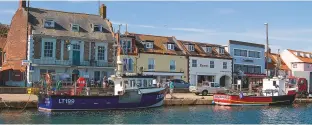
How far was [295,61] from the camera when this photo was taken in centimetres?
7338

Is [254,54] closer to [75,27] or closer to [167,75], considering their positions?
[167,75]

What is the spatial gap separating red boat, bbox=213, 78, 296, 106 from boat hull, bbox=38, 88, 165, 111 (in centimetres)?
721

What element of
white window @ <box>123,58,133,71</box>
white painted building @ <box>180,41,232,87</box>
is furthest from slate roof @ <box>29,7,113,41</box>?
white painted building @ <box>180,41,232,87</box>

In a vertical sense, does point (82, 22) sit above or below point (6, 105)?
above

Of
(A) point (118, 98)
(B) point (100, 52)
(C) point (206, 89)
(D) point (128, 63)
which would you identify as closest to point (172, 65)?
(D) point (128, 63)

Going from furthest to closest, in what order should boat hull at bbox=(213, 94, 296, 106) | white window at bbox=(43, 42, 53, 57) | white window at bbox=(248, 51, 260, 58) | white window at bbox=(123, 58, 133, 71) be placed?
1. white window at bbox=(248, 51, 260, 58)
2. white window at bbox=(123, 58, 133, 71)
3. white window at bbox=(43, 42, 53, 57)
4. boat hull at bbox=(213, 94, 296, 106)

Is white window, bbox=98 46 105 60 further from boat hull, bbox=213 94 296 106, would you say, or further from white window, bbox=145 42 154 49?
boat hull, bbox=213 94 296 106

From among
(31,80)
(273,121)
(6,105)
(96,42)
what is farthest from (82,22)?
(273,121)

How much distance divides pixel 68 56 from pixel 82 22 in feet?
17.2

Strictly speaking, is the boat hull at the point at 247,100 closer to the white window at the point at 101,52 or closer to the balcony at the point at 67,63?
the balcony at the point at 67,63

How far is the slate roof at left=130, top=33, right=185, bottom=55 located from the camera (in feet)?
177

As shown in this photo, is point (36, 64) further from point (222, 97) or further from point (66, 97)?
point (222, 97)

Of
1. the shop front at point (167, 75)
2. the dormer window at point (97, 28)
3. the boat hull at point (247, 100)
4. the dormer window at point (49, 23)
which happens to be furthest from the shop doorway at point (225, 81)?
the dormer window at point (49, 23)

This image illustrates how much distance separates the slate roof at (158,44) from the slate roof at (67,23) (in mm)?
4424
